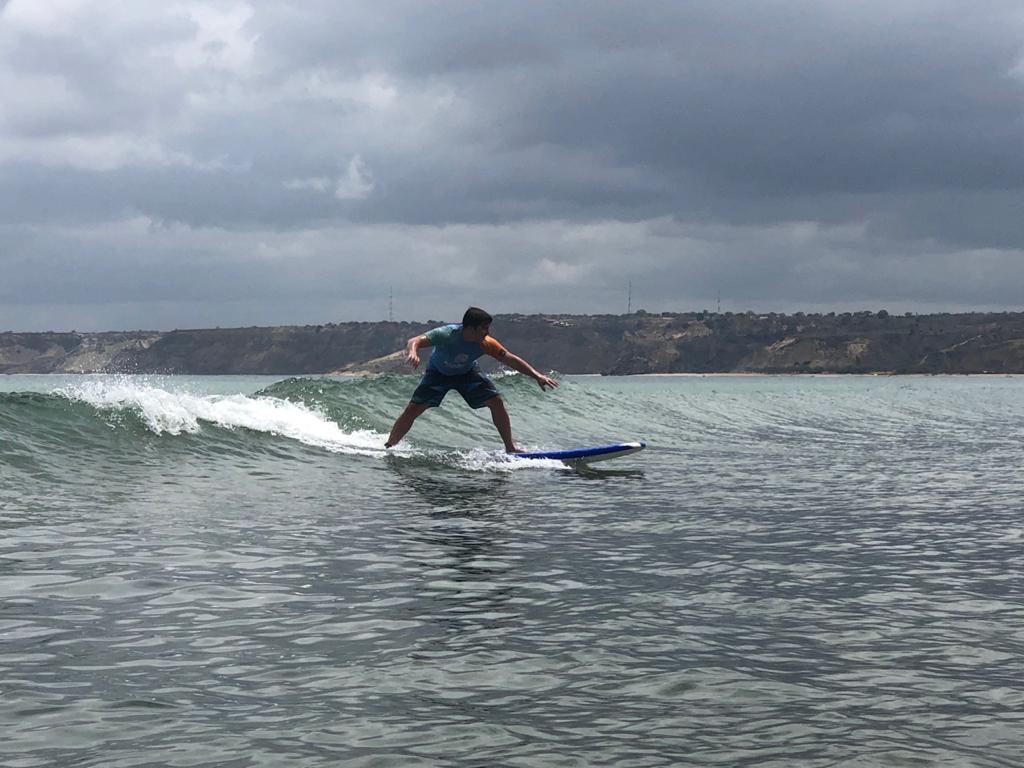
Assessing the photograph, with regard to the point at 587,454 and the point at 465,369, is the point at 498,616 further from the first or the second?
the point at 465,369

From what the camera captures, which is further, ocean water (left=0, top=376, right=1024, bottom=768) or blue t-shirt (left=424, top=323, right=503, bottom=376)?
blue t-shirt (left=424, top=323, right=503, bottom=376)

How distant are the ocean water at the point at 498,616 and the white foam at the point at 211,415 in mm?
2364

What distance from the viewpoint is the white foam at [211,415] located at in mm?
18422

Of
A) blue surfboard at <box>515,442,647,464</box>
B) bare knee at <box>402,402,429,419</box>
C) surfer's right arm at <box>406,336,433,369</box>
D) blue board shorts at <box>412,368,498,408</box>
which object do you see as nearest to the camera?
surfer's right arm at <box>406,336,433,369</box>

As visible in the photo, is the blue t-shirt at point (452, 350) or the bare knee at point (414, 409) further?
the bare knee at point (414, 409)

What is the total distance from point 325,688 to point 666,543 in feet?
16.1

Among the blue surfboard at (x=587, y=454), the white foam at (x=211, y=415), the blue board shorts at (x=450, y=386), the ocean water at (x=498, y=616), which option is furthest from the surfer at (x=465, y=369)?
the ocean water at (x=498, y=616)

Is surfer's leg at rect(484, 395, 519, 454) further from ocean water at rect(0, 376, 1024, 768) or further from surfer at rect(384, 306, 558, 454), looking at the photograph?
ocean water at rect(0, 376, 1024, 768)

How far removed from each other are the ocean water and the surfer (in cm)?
218

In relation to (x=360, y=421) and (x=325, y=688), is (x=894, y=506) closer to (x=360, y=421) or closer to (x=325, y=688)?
(x=325, y=688)

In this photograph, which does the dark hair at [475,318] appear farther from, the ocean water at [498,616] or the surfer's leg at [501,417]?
the ocean water at [498,616]

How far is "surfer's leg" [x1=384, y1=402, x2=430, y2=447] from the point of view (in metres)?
18.3

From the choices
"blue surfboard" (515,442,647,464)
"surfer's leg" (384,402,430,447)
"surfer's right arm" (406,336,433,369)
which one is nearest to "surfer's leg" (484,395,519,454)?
"blue surfboard" (515,442,647,464)

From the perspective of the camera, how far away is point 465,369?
1798 cm
